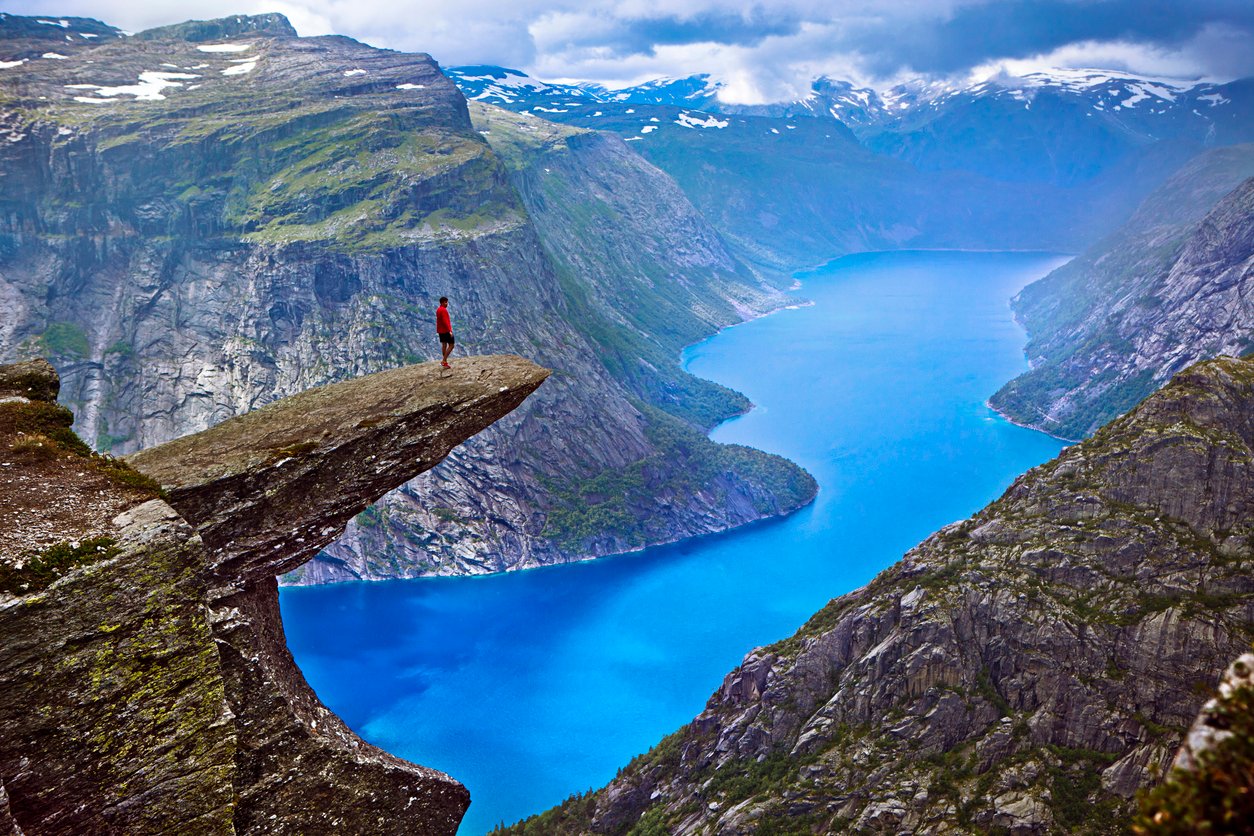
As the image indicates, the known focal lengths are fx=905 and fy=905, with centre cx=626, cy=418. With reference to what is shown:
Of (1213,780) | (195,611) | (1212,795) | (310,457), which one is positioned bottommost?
(1212,795)

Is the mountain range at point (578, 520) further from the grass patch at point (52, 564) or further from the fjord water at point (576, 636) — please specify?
the fjord water at point (576, 636)

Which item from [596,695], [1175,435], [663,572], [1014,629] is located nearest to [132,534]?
[1014,629]

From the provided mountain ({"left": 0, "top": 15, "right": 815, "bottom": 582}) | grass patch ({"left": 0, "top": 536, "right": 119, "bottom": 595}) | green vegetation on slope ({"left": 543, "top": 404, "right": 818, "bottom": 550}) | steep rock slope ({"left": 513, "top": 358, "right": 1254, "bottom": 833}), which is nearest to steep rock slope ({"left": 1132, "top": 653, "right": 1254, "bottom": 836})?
grass patch ({"left": 0, "top": 536, "right": 119, "bottom": 595})

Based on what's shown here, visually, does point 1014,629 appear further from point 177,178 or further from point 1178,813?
point 177,178

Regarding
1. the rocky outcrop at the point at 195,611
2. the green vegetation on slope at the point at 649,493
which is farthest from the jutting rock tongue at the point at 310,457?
the green vegetation on slope at the point at 649,493

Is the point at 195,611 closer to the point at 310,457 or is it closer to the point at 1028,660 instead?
the point at 310,457

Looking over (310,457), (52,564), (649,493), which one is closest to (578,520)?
(649,493)
